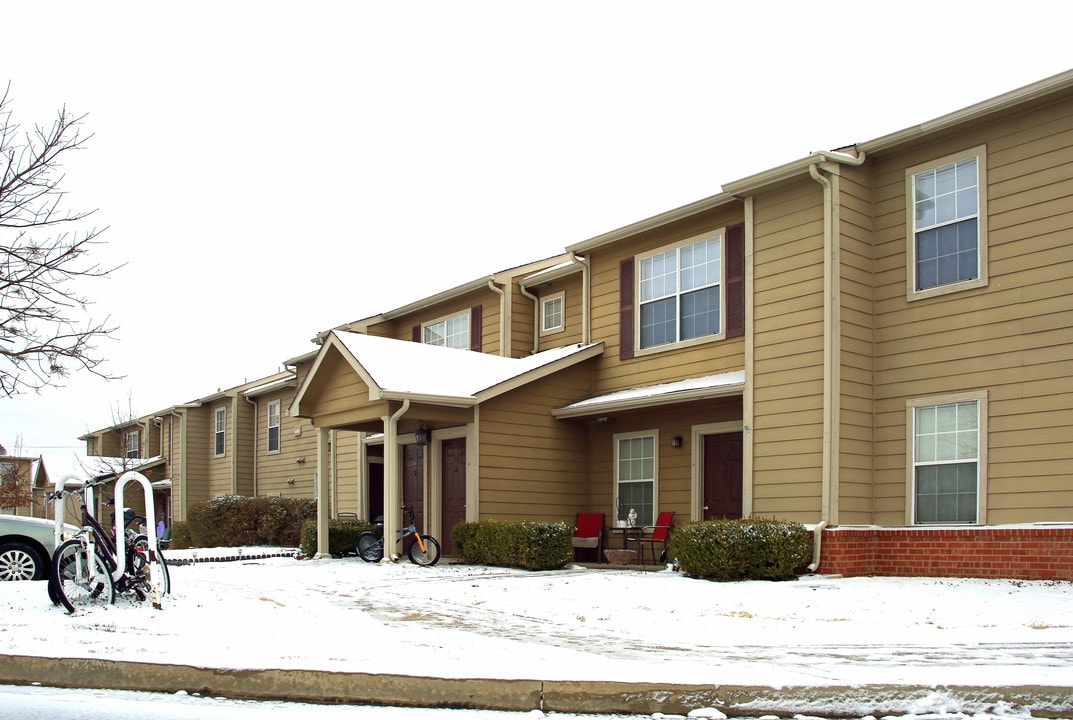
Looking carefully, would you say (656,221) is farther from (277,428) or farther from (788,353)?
(277,428)

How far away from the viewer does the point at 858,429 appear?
14328 mm

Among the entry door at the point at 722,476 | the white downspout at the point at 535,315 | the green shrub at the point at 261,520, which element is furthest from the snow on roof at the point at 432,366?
the green shrub at the point at 261,520

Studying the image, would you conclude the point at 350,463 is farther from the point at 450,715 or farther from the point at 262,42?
the point at 450,715

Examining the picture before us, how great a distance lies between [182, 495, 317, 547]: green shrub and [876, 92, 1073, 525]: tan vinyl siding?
645 inches

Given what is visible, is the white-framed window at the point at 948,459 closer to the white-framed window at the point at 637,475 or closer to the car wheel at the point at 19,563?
the white-framed window at the point at 637,475

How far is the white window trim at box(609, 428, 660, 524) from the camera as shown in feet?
59.4

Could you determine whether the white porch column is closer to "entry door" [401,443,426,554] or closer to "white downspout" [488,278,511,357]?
"entry door" [401,443,426,554]

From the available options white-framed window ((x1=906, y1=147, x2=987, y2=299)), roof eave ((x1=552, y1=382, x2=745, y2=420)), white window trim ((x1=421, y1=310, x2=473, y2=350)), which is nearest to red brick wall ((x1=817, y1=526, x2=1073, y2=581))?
roof eave ((x1=552, y1=382, x2=745, y2=420))

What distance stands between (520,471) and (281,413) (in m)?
16.4

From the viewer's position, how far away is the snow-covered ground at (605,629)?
6902mm

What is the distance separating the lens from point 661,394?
A: 55.3ft

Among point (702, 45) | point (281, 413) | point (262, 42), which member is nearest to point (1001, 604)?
point (262, 42)

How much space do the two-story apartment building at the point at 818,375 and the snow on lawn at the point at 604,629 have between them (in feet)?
4.60

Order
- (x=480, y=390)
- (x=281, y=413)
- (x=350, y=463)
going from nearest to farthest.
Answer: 1. (x=480, y=390)
2. (x=350, y=463)
3. (x=281, y=413)
